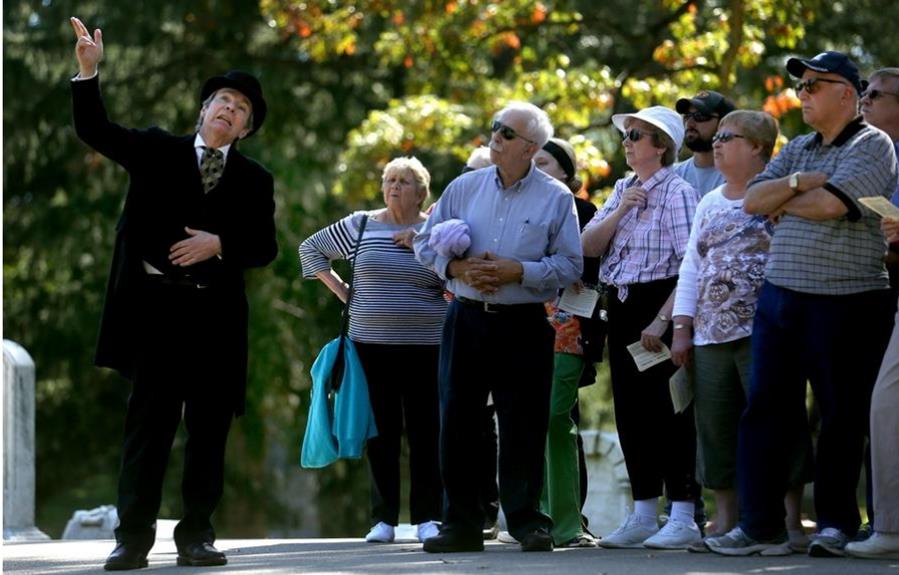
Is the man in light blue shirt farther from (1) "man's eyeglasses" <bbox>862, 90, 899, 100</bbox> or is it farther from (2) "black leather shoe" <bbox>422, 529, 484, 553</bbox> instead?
(1) "man's eyeglasses" <bbox>862, 90, 899, 100</bbox>

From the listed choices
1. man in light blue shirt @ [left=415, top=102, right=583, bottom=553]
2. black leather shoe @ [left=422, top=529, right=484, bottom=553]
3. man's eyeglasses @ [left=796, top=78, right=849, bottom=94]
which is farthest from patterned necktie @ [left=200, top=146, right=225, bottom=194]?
man's eyeglasses @ [left=796, top=78, right=849, bottom=94]

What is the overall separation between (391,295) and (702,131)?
1.88 metres

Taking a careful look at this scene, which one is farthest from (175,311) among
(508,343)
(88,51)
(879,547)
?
(879,547)

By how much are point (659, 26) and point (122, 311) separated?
483 inches

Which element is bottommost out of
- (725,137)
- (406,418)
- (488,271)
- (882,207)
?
(406,418)

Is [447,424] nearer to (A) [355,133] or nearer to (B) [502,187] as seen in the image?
(B) [502,187]

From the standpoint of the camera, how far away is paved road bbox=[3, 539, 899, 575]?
791cm

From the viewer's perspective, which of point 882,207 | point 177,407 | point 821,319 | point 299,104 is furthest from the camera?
point 299,104

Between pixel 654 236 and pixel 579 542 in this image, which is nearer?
pixel 654 236

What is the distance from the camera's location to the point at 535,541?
9086mm

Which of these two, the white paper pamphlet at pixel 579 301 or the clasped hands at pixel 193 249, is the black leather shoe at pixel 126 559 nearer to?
the clasped hands at pixel 193 249

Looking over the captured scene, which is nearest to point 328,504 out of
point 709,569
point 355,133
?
point 355,133

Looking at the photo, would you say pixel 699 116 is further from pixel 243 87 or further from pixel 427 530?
pixel 427 530

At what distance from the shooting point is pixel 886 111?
30.8 ft
